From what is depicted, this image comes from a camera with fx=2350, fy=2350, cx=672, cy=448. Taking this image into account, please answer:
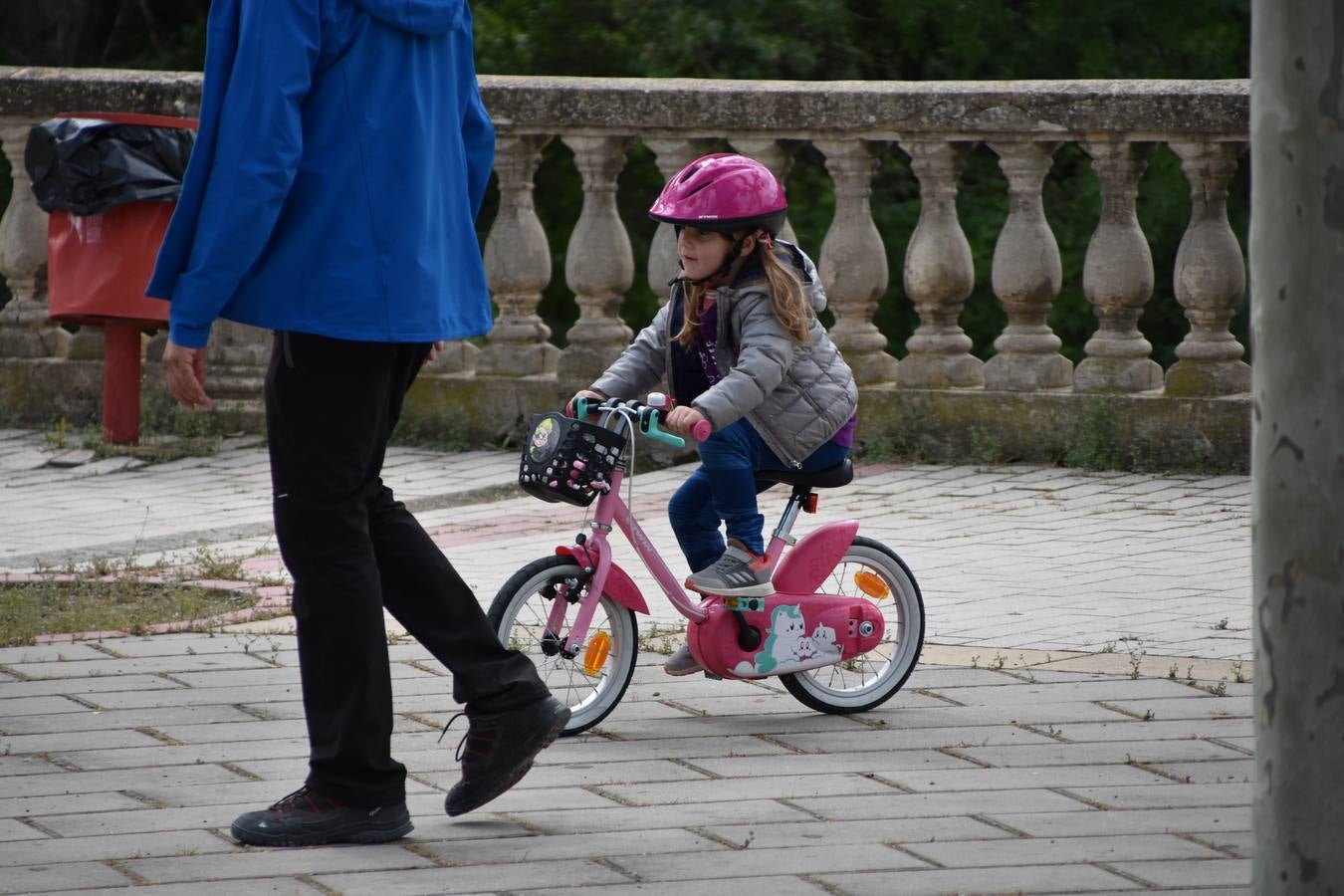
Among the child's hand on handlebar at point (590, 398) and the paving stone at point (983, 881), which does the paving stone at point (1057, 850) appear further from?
the child's hand on handlebar at point (590, 398)

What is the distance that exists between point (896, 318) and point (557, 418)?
22.0 feet

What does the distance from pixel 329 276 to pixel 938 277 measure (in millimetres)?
5055

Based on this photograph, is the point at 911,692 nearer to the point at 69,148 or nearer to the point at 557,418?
the point at 557,418

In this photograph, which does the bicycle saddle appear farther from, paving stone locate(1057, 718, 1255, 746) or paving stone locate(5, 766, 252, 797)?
paving stone locate(5, 766, 252, 797)

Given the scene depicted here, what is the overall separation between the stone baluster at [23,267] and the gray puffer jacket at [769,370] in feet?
17.7

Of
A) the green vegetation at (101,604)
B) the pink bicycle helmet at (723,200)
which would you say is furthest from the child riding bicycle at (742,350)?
the green vegetation at (101,604)

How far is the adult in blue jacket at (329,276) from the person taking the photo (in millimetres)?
4090

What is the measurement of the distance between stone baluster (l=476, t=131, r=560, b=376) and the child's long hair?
4103 millimetres

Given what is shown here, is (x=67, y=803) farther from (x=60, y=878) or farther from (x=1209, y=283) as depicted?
(x=1209, y=283)

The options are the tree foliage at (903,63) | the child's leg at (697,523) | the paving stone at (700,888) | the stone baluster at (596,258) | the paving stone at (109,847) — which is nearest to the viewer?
the paving stone at (700,888)

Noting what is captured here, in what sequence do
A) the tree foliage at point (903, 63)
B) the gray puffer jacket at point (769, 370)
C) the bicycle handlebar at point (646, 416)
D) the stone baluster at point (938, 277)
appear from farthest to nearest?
the tree foliage at point (903, 63) → the stone baluster at point (938, 277) → the gray puffer jacket at point (769, 370) → the bicycle handlebar at point (646, 416)

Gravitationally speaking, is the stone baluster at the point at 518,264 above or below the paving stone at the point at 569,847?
above

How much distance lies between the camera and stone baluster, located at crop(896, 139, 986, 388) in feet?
29.2

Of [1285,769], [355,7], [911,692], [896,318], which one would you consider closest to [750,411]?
[911,692]
